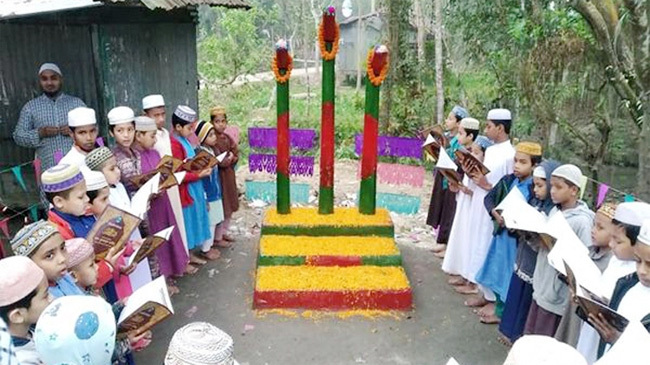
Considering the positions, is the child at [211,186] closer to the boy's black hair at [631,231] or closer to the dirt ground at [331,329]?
the dirt ground at [331,329]

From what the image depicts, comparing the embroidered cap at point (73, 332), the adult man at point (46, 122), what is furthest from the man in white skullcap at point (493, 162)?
the adult man at point (46, 122)

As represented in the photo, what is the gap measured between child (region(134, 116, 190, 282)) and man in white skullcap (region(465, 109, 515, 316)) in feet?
9.22

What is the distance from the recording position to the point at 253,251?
627 centimetres

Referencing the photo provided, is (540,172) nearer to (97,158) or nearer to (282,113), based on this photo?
(282,113)

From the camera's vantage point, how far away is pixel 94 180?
340 cm

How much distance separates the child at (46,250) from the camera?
2.50m

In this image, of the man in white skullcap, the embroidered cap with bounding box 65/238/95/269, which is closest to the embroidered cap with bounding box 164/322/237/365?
the embroidered cap with bounding box 65/238/95/269

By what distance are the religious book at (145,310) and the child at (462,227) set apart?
129 inches

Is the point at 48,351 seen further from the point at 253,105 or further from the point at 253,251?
the point at 253,105

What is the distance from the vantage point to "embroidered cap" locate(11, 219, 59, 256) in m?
2.49

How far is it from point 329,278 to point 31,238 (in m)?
2.91

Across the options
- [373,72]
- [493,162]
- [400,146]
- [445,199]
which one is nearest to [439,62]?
[400,146]

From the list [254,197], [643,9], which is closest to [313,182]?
[254,197]

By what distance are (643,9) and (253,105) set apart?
44.0ft
